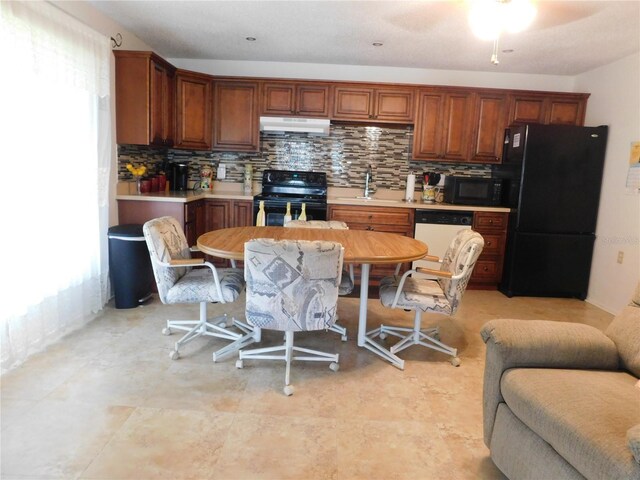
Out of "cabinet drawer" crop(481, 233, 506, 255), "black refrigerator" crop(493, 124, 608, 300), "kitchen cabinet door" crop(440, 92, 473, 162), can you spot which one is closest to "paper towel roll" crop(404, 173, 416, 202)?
"kitchen cabinet door" crop(440, 92, 473, 162)

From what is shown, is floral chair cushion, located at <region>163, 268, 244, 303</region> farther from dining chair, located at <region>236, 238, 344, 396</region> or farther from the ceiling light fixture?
the ceiling light fixture

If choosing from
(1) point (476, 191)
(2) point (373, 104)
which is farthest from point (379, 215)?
(2) point (373, 104)

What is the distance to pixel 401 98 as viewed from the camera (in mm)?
4715

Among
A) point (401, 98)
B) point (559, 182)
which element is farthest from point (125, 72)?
point (559, 182)

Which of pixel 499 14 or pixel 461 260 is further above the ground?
pixel 499 14

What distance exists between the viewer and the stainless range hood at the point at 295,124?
4.65 metres

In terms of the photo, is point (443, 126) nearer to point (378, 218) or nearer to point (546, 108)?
point (546, 108)

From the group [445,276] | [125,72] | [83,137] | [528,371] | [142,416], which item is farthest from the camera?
[125,72]

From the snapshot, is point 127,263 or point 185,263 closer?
point 185,263

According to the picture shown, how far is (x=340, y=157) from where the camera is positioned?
5.08 metres

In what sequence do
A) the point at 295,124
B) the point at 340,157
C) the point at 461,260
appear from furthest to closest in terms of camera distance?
the point at 340,157, the point at 295,124, the point at 461,260

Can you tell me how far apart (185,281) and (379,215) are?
236cm

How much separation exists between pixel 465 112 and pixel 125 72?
3.36 meters

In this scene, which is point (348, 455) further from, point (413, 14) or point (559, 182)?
point (559, 182)
